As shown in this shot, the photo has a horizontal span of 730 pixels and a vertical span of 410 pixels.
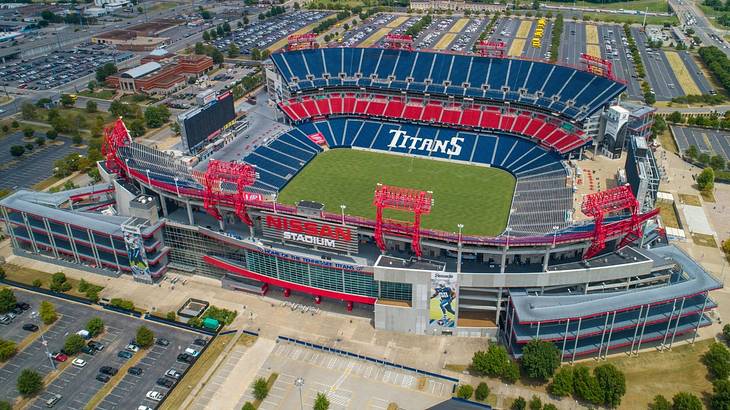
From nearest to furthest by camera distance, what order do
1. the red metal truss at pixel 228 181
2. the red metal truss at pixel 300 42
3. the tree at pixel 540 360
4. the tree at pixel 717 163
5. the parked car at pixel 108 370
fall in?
the tree at pixel 540 360 < the parked car at pixel 108 370 < the red metal truss at pixel 228 181 < the tree at pixel 717 163 < the red metal truss at pixel 300 42

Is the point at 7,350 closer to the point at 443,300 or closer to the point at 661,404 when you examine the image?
the point at 443,300

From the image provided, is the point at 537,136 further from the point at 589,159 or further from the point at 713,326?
the point at 713,326

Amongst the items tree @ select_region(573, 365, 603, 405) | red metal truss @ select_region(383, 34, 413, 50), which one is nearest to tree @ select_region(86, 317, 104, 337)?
tree @ select_region(573, 365, 603, 405)

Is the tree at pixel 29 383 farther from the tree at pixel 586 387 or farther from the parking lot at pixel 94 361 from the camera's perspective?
the tree at pixel 586 387

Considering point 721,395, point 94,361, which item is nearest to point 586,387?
point 721,395

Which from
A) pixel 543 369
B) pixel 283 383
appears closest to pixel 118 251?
pixel 283 383

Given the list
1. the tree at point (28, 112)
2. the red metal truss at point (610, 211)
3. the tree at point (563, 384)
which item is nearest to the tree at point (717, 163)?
the red metal truss at point (610, 211)
